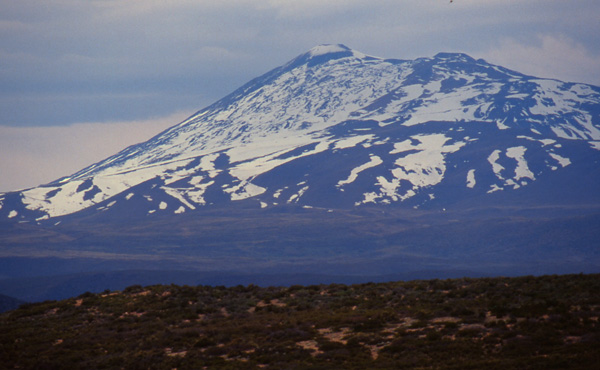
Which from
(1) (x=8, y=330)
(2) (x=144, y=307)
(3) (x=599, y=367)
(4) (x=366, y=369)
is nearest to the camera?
(3) (x=599, y=367)

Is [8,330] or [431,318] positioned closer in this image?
[431,318]

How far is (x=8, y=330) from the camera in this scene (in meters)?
40.8

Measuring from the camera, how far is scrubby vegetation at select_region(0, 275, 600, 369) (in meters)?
30.9

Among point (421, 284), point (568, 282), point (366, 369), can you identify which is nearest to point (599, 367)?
point (366, 369)

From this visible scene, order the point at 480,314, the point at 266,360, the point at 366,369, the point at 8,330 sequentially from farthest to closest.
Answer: the point at 8,330 < the point at 480,314 < the point at 266,360 < the point at 366,369

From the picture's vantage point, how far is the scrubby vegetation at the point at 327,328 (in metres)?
30.9

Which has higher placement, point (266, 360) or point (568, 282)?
point (568, 282)

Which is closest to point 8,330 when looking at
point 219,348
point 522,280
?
point 219,348

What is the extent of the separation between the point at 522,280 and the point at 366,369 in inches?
654

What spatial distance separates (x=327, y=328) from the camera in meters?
36.8

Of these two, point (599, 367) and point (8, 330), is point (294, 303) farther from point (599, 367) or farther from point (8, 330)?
point (599, 367)

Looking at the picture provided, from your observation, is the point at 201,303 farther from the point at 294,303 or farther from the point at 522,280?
the point at 522,280

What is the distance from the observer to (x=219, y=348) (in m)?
34.2

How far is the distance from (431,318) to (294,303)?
9.03m
